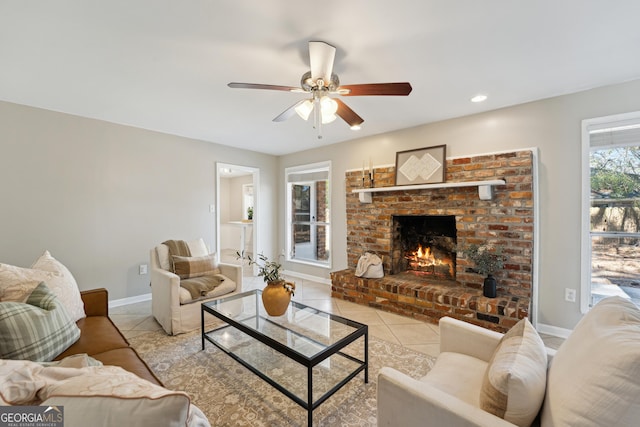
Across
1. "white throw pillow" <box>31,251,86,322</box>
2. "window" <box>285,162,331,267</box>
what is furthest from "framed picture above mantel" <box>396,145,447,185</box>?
"white throw pillow" <box>31,251,86,322</box>

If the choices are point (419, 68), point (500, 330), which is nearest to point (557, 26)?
point (419, 68)

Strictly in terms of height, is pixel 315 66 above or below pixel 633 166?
above

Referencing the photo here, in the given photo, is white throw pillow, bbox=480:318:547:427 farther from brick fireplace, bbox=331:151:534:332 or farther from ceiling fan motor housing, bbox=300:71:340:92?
brick fireplace, bbox=331:151:534:332

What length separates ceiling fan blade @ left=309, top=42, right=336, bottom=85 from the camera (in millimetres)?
1769

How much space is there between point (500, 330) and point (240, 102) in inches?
135

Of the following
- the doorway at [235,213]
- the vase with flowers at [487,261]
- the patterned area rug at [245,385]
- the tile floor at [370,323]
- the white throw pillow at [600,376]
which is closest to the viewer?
the white throw pillow at [600,376]

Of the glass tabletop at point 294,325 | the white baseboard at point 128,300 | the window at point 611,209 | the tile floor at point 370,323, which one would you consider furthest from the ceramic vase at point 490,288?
the white baseboard at point 128,300

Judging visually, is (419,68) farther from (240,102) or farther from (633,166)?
(633,166)

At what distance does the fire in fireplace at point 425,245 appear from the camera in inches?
140

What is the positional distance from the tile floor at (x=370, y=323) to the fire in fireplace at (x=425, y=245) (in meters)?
0.82

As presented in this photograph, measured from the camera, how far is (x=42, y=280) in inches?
67.4

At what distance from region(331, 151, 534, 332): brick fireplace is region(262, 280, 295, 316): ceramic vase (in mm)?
1638

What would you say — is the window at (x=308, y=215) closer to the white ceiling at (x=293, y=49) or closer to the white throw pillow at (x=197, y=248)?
the white throw pillow at (x=197, y=248)

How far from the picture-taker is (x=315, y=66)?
1862 mm
